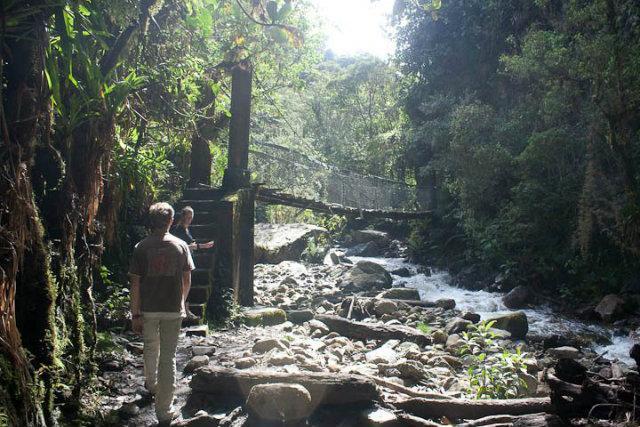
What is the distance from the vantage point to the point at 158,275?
2.88 meters

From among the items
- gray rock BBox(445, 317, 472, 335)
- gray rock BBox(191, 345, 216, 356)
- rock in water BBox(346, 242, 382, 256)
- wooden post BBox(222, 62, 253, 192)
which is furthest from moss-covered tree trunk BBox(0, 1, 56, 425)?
rock in water BBox(346, 242, 382, 256)

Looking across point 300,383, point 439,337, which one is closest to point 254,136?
point 439,337

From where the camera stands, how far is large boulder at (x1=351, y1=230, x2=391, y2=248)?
58.4ft

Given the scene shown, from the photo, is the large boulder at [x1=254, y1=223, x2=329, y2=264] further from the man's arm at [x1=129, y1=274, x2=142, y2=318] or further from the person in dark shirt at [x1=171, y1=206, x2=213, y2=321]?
the man's arm at [x1=129, y1=274, x2=142, y2=318]

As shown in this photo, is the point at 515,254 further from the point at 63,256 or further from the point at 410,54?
the point at 63,256

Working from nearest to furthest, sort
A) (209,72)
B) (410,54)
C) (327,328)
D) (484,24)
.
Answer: (327,328), (209,72), (484,24), (410,54)

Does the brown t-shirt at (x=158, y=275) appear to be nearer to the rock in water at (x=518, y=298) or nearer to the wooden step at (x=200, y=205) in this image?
the wooden step at (x=200, y=205)

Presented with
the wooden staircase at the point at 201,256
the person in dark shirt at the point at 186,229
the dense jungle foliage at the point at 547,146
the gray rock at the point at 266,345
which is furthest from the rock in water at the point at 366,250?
the gray rock at the point at 266,345

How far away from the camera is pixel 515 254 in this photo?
10.4 meters

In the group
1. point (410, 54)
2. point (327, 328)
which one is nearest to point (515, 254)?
point (327, 328)

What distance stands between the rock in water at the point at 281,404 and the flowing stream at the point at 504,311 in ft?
9.95

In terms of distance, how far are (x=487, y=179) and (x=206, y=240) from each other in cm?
632

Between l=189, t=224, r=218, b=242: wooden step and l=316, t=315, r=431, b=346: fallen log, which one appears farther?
l=189, t=224, r=218, b=242: wooden step

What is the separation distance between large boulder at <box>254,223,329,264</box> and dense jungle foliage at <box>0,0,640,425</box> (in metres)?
3.15
